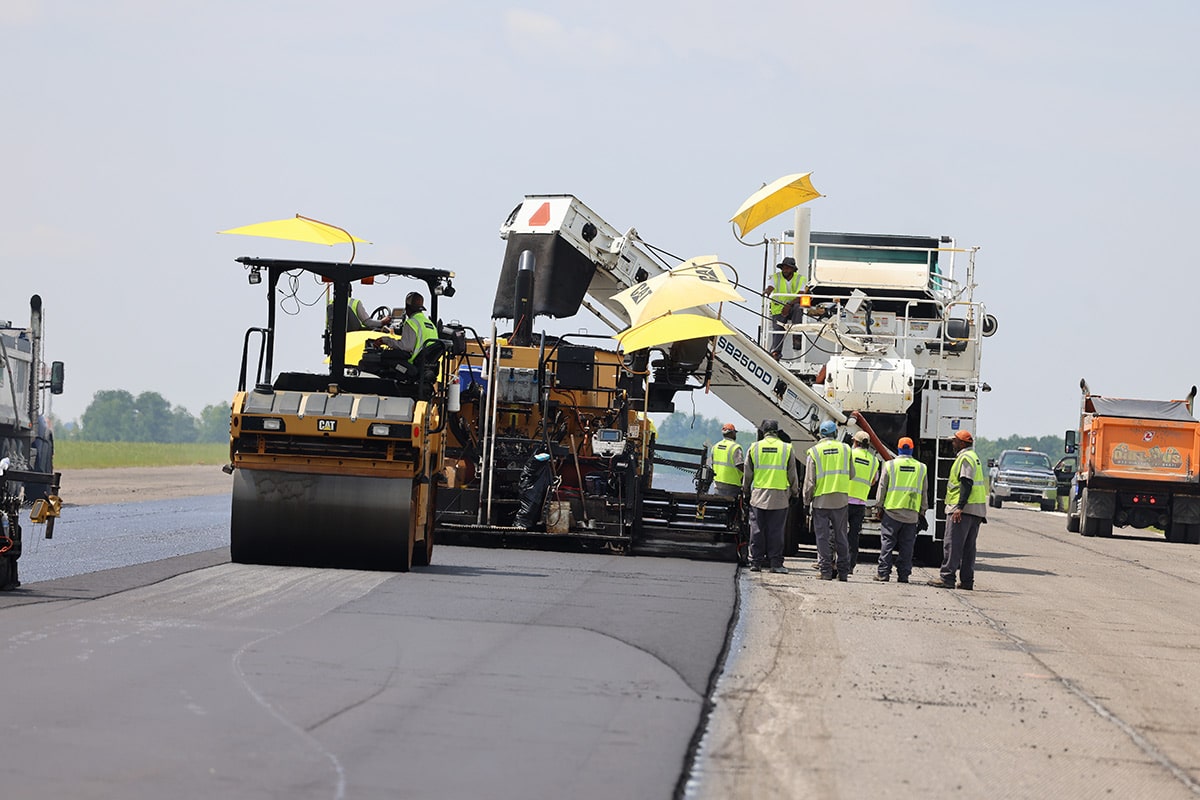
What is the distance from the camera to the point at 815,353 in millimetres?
21734

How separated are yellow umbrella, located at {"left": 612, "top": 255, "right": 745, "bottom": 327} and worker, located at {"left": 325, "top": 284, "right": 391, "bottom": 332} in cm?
388

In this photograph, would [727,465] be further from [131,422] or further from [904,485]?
[131,422]

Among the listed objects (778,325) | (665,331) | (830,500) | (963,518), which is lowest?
(963,518)

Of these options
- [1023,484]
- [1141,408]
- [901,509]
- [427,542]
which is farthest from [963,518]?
[1023,484]

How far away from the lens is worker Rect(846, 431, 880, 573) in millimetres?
18094

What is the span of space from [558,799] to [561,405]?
44.7ft

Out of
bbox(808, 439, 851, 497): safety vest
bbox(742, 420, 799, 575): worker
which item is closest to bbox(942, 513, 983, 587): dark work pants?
bbox(808, 439, 851, 497): safety vest

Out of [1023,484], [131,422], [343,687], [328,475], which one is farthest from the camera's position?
[131,422]

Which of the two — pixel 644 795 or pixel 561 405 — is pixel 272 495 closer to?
pixel 561 405

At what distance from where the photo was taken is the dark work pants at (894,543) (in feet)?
58.4

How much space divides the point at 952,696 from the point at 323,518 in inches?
255

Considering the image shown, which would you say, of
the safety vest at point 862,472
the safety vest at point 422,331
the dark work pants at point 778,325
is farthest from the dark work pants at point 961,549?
the safety vest at point 422,331

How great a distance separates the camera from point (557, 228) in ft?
63.8

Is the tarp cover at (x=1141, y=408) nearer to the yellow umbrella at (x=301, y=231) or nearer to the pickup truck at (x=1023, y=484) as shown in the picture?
the pickup truck at (x=1023, y=484)
